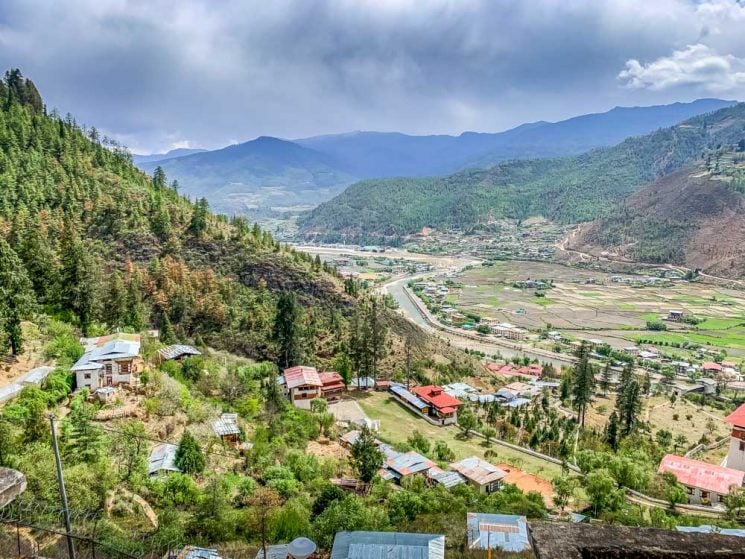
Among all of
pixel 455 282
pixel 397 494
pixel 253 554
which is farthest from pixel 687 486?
pixel 455 282

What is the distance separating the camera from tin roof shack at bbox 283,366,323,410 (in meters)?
29.5

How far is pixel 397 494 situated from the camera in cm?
1631

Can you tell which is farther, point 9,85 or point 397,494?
point 9,85

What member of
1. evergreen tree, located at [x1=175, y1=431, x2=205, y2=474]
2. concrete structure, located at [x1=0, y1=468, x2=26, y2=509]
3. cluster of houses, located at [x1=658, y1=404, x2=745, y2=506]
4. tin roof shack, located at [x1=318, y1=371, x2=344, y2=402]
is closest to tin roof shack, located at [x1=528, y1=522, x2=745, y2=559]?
concrete structure, located at [x1=0, y1=468, x2=26, y2=509]

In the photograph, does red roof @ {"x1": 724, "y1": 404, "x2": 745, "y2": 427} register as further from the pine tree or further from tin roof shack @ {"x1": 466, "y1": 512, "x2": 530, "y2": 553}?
the pine tree

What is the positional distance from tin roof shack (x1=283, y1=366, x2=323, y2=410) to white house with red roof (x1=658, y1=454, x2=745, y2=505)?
18.1 meters

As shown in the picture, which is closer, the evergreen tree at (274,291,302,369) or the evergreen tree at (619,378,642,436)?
the evergreen tree at (619,378,642,436)

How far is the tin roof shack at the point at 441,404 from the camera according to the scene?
Answer: 3030 cm

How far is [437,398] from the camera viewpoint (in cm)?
3136

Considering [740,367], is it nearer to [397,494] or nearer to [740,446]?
[740,446]

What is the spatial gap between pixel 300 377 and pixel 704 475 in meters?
20.6

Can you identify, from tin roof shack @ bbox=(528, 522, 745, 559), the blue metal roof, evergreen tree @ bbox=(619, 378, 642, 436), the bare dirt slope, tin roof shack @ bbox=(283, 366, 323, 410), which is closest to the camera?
tin roof shack @ bbox=(528, 522, 745, 559)

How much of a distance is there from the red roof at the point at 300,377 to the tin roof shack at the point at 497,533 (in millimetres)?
17412

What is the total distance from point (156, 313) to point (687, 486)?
3083 cm
